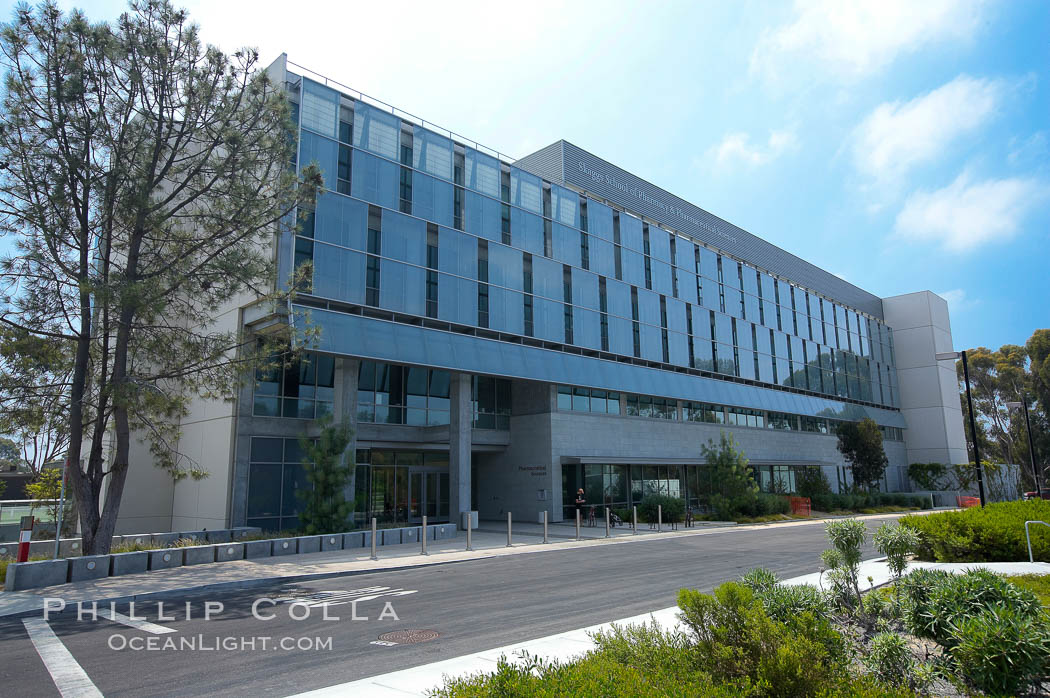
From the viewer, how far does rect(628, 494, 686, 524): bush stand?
30891 mm

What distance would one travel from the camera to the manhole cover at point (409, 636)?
8.50 metres

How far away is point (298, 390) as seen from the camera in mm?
26047

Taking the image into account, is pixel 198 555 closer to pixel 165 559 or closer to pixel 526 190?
pixel 165 559

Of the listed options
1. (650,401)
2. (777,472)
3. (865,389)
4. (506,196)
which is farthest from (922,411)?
(506,196)

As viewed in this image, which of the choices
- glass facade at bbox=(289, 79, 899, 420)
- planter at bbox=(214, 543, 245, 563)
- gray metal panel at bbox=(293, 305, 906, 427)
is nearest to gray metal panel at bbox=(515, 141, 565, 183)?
glass facade at bbox=(289, 79, 899, 420)

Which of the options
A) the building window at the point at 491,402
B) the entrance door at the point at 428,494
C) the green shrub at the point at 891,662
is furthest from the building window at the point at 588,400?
the green shrub at the point at 891,662

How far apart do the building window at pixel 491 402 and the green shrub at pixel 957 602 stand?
84.9 feet

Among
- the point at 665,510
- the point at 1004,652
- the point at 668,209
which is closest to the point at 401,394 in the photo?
the point at 665,510

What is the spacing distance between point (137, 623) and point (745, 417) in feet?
136

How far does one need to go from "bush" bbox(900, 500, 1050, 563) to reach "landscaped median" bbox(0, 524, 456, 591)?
1523 cm

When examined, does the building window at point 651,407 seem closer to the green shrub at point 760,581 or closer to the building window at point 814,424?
the building window at point 814,424

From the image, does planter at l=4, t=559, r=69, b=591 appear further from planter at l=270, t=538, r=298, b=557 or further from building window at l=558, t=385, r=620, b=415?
building window at l=558, t=385, r=620, b=415

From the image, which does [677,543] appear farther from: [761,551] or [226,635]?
[226,635]

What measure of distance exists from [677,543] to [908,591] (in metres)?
15.4
